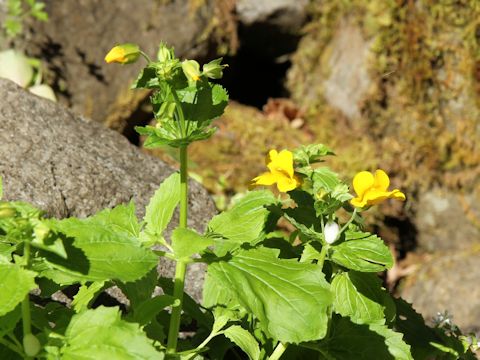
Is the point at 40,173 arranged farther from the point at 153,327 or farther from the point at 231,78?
the point at 231,78

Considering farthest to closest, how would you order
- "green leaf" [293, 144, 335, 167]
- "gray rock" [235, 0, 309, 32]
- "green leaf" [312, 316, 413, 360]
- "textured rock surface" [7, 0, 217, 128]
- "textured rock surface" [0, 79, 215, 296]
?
1. "gray rock" [235, 0, 309, 32]
2. "textured rock surface" [7, 0, 217, 128]
3. "textured rock surface" [0, 79, 215, 296]
4. "green leaf" [293, 144, 335, 167]
5. "green leaf" [312, 316, 413, 360]

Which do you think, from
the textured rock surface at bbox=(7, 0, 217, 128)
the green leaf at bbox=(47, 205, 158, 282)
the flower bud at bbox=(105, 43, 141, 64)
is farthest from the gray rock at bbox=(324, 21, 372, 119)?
the green leaf at bbox=(47, 205, 158, 282)

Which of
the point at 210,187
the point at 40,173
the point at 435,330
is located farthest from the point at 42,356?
the point at 210,187

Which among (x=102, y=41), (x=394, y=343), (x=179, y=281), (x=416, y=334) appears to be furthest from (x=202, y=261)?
(x=102, y=41)

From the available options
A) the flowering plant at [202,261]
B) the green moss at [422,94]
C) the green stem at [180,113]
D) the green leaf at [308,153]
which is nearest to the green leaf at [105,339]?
the flowering plant at [202,261]

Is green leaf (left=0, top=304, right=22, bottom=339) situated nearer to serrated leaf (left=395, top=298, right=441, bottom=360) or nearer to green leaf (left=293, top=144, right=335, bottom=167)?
green leaf (left=293, top=144, right=335, bottom=167)

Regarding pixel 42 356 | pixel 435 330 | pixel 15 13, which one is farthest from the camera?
pixel 15 13
